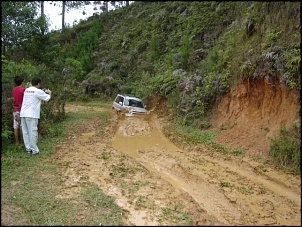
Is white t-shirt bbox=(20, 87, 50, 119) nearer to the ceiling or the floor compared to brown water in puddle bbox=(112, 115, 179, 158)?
nearer to the ceiling

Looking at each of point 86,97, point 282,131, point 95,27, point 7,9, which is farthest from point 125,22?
point 282,131

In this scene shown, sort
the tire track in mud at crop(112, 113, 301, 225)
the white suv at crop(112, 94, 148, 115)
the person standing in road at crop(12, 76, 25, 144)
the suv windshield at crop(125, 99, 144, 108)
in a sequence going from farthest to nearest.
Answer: the suv windshield at crop(125, 99, 144, 108) → the white suv at crop(112, 94, 148, 115) → the person standing in road at crop(12, 76, 25, 144) → the tire track in mud at crop(112, 113, 301, 225)

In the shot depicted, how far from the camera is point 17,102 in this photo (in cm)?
717

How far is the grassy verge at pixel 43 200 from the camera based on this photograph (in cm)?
409

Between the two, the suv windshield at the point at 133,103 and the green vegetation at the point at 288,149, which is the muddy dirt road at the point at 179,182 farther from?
the suv windshield at the point at 133,103

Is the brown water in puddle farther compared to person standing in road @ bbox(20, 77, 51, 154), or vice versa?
the brown water in puddle

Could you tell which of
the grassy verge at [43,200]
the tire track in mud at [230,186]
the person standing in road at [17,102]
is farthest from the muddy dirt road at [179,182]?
the person standing in road at [17,102]

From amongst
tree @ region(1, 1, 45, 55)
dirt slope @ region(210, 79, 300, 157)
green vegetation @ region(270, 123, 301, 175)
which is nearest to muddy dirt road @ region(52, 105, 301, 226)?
green vegetation @ region(270, 123, 301, 175)

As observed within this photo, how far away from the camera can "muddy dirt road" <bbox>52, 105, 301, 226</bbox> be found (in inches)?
187

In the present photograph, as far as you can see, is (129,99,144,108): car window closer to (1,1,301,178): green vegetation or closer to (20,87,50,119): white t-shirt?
(1,1,301,178): green vegetation

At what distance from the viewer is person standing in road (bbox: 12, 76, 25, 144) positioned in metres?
7.07

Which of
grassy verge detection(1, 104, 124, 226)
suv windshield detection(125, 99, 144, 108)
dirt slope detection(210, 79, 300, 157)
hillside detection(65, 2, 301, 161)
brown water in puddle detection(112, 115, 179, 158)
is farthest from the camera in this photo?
suv windshield detection(125, 99, 144, 108)

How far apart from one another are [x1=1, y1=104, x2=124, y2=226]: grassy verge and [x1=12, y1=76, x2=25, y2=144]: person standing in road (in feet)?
3.33

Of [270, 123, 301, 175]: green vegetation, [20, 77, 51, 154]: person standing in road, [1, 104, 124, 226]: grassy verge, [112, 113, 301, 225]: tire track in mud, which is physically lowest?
[112, 113, 301, 225]: tire track in mud
